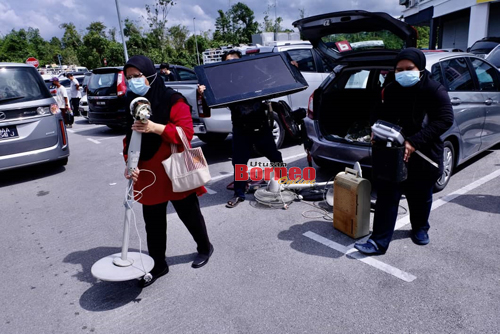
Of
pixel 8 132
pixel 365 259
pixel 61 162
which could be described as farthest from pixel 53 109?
pixel 365 259

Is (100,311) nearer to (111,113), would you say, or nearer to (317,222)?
(317,222)

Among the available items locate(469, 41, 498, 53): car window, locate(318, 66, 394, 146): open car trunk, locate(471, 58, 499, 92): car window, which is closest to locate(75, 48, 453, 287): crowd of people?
locate(318, 66, 394, 146): open car trunk

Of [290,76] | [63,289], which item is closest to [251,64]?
[290,76]

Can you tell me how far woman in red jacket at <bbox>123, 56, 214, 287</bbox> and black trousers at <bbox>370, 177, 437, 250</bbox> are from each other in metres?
1.55

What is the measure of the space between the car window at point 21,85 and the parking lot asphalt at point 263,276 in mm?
2040

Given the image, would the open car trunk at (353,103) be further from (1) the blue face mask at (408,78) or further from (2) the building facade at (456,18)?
(2) the building facade at (456,18)

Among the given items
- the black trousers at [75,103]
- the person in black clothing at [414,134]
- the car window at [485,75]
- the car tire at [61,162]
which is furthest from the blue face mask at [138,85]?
the black trousers at [75,103]

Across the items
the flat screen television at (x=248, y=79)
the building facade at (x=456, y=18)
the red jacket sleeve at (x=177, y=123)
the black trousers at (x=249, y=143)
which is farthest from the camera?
the building facade at (x=456, y=18)

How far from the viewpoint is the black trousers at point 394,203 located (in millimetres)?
3230

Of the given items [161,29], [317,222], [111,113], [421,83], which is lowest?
[317,222]

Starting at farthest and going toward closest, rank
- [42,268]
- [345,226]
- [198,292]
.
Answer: [345,226] < [42,268] < [198,292]

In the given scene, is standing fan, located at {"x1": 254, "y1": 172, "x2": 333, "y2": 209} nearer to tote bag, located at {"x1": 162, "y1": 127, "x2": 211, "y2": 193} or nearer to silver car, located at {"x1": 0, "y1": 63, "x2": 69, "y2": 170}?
tote bag, located at {"x1": 162, "y1": 127, "x2": 211, "y2": 193}

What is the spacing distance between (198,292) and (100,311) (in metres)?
0.72

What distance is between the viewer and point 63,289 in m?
3.09
